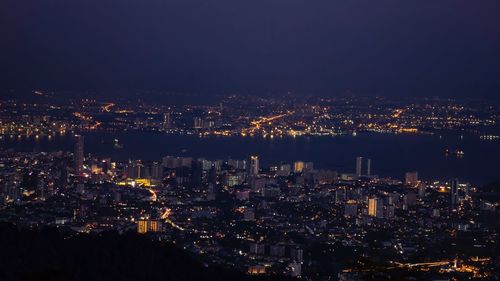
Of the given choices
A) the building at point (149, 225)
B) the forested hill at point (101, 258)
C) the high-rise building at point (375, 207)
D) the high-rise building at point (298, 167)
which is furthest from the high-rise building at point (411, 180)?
the forested hill at point (101, 258)

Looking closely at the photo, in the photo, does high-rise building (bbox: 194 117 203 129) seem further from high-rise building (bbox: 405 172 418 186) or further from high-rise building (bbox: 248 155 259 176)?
high-rise building (bbox: 405 172 418 186)

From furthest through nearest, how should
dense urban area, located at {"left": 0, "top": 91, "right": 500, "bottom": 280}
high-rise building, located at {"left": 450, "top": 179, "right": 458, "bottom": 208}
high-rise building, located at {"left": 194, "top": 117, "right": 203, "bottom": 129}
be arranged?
high-rise building, located at {"left": 194, "top": 117, "right": 203, "bottom": 129} < high-rise building, located at {"left": 450, "top": 179, "right": 458, "bottom": 208} < dense urban area, located at {"left": 0, "top": 91, "right": 500, "bottom": 280}

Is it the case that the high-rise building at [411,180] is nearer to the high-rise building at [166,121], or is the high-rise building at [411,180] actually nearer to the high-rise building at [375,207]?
the high-rise building at [375,207]

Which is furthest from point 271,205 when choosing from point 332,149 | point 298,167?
point 332,149

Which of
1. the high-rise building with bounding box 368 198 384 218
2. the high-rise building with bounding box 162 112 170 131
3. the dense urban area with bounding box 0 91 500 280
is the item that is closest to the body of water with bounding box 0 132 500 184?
the dense urban area with bounding box 0 91 500 280

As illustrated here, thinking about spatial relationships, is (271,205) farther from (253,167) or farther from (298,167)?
(298,167)

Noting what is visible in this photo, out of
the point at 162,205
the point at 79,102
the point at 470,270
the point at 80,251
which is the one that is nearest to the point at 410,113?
the point at 79,102

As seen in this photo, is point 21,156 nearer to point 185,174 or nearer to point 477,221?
point 185,174

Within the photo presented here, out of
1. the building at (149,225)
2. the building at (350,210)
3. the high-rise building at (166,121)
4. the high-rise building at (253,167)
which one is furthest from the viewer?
the high-rise building at (166,121)
